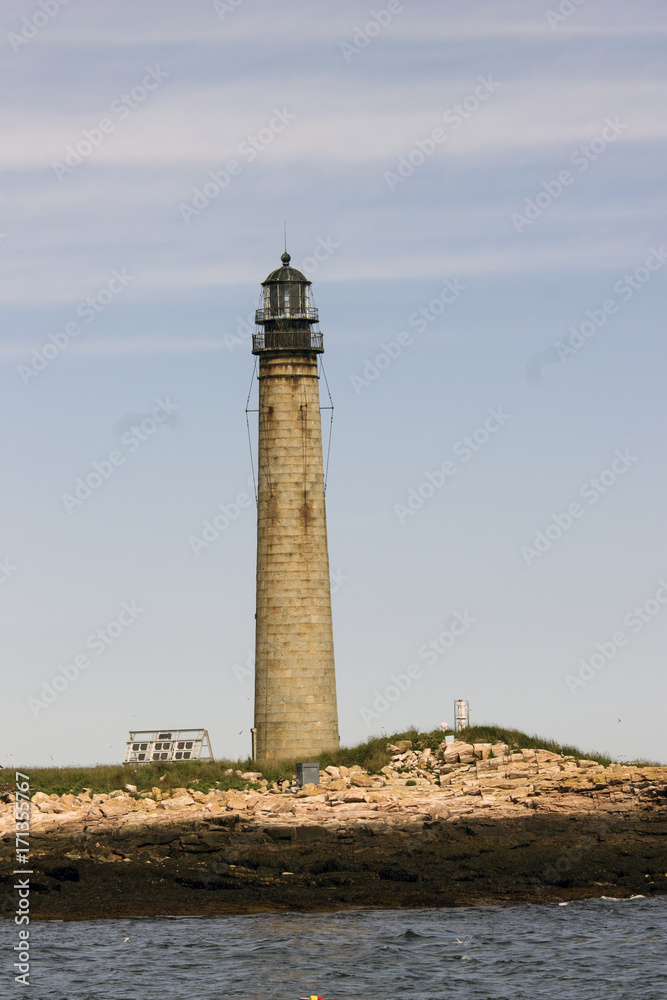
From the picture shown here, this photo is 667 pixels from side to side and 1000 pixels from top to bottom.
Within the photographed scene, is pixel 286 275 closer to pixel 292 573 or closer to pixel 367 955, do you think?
pixel 292 573

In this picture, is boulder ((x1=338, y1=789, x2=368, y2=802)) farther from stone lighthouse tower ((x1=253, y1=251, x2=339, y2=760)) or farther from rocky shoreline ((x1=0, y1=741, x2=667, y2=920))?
stone lighthouse tower ((x1=253, y1=251, x2=339, y2=760))

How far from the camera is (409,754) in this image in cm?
4556

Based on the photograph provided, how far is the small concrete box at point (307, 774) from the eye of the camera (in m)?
43.2

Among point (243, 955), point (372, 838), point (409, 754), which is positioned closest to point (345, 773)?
point (409, 754)

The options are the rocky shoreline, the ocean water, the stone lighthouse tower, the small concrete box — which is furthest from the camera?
the stone lighthouse tower

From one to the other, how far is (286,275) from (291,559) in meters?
9.96

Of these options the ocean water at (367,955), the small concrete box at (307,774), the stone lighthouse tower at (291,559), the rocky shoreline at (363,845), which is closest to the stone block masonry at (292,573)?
the stone lighthouse tower at (291,559)

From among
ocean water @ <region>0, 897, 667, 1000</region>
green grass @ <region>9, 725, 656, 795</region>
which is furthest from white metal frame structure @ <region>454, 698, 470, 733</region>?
ocean water @ <region>0, 897, 667, 1000</region>

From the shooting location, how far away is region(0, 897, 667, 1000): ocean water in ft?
99.7

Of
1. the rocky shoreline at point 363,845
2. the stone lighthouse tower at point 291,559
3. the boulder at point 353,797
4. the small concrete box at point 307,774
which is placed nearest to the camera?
the rocky shoreline at point 363,845

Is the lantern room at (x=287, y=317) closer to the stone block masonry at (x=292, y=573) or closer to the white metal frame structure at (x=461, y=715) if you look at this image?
the stone block masonry at (x=292, y=573)

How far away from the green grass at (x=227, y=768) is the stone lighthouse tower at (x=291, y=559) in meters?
1.04

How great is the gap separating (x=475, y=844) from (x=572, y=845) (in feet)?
8.35

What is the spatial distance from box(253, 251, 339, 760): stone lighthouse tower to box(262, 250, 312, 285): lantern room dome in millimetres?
1384
